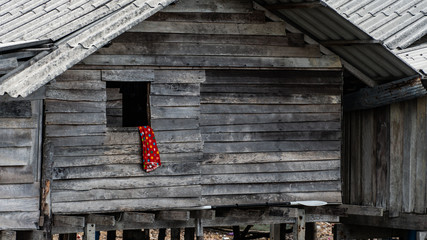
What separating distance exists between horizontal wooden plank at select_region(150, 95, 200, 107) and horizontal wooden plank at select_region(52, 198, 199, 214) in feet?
4.71

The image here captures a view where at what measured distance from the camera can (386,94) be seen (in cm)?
1359

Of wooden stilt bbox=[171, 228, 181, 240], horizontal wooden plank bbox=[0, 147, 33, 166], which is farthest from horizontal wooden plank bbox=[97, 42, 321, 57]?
wooden stilt bbox=[171, 228, 181, 240]

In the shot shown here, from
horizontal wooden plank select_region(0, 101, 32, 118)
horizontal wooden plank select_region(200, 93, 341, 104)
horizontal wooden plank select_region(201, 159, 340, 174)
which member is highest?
horizontal wooden plank select_region(200, 93, 341, 104)

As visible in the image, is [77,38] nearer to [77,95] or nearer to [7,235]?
[77,95]

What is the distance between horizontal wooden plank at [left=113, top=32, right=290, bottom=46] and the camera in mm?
12507

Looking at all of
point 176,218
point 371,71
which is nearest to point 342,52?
point 371,71

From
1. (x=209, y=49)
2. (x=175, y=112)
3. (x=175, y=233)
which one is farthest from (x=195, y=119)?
(x=175, y=233)

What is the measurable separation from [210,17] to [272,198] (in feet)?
10.00

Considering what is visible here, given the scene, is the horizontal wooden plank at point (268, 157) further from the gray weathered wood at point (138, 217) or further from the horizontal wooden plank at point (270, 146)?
the gray weathered wood at point (138, 217)

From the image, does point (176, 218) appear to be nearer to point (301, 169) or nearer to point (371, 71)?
point (301, 169)

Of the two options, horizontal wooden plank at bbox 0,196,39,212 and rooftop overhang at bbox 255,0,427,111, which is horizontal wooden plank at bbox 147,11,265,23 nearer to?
rooftop overhang at bbox 255,0,427,111

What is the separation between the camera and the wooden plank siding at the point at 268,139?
1310cm

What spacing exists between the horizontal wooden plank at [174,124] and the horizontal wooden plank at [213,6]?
5.47 ft

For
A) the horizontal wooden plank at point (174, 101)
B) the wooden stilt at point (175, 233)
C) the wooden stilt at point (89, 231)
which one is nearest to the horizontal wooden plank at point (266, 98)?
the horizontal wooden plank at point (174, 101)
